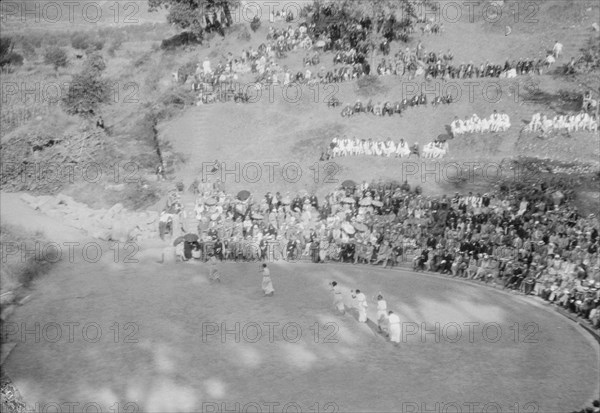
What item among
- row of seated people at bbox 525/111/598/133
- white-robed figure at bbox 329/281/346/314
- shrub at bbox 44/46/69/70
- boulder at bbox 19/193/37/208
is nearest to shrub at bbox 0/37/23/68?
shrub at bbox 44/46/69/70

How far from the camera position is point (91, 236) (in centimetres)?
3259

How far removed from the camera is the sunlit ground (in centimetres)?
1664

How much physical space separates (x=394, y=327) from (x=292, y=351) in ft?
11.1

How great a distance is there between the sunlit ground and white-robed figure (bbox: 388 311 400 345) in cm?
30

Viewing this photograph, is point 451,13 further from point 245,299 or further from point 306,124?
point 245,299

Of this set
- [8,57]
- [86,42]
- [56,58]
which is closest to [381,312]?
[56,58]

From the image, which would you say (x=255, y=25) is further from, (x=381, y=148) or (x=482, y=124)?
(x=482, y=124)

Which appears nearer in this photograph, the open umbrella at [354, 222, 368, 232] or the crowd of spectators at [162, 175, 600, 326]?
the crowd of spectators at [162, 175, 600, 326]

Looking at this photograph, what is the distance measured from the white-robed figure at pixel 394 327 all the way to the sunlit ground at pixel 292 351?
30 cm

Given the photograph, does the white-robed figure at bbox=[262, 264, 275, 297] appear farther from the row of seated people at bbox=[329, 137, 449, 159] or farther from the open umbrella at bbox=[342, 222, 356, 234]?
the row of seated people at bbox=[329, 137, 449, 159]

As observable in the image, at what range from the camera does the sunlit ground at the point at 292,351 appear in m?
16.6

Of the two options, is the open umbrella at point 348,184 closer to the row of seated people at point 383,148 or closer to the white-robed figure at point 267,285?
the row of seated people at point 383,148

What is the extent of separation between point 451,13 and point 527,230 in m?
37.3

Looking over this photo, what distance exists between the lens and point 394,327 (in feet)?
63.0
